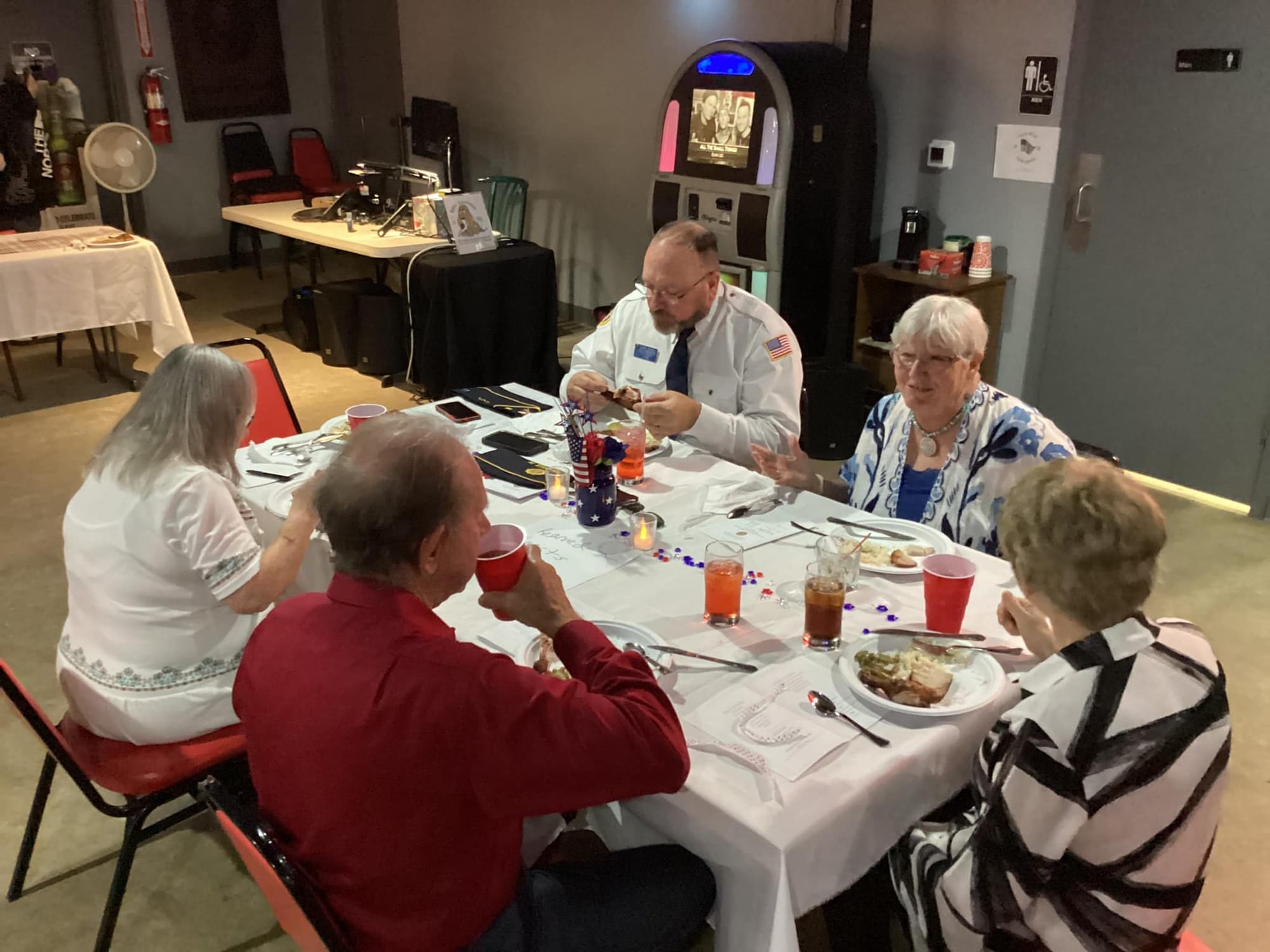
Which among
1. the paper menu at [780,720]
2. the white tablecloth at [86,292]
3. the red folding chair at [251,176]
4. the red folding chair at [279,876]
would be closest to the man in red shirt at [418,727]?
the red folding chair at [279,876]

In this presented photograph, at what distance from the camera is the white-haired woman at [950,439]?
7.17 feet

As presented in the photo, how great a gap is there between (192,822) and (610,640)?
1.31 m

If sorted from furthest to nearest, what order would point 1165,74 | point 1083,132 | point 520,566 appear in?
1. point 1083,132
2. point 1165,74
3. point 520,566

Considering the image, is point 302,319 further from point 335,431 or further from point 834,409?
point 335,431

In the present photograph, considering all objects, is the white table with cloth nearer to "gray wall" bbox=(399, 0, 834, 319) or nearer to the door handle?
the door handle

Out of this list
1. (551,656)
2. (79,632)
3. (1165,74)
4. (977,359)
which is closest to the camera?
(551,656)

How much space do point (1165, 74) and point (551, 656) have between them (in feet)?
11.4

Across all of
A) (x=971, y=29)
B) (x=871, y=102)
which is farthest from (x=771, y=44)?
(x=971, y=29)

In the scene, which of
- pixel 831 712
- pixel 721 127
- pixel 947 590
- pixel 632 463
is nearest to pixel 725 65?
pixel 721 127

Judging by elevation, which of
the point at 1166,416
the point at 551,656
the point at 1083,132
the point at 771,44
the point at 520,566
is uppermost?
the point at 771,44

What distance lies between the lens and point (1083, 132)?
4113mm

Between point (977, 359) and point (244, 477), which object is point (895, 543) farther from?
point (244, 477)

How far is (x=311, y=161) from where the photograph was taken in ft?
26.5

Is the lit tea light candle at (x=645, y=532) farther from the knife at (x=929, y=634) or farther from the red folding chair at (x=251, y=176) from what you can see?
the red folding chair at (x=251, y=176)
